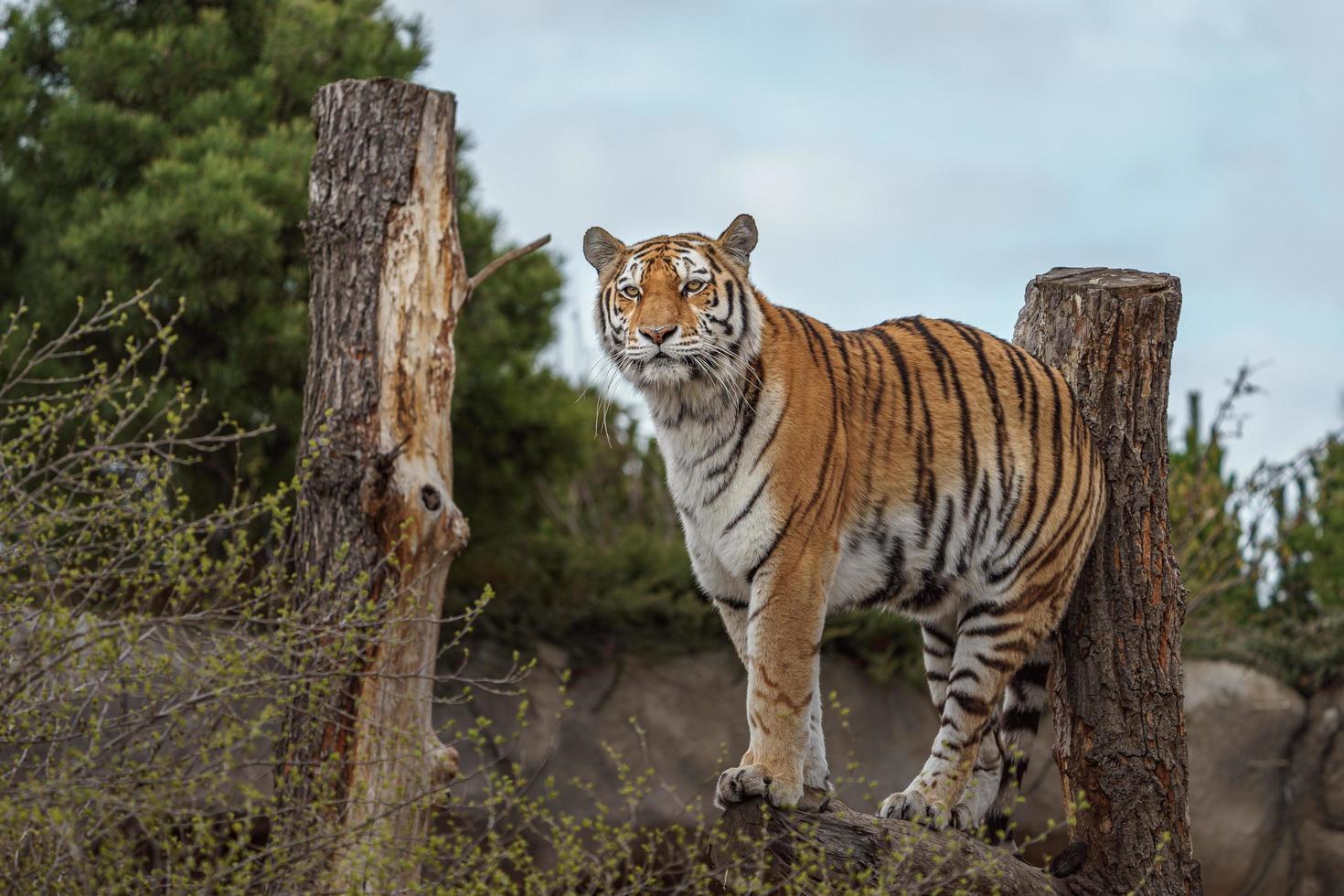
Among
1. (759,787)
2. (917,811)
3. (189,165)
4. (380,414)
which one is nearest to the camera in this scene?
(759,787)

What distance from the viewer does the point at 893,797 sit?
4629 mm

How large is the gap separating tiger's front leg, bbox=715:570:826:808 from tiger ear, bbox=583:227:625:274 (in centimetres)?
112

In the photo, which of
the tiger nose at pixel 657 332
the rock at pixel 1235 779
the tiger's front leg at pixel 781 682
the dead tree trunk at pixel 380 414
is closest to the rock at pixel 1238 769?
the rock at pixel 1235 779

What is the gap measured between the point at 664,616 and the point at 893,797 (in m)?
4.75

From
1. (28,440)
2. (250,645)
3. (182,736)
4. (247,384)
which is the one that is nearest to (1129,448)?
(250,645)

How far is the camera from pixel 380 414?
6.09 metres

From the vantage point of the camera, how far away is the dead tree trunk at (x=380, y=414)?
593 centimetres

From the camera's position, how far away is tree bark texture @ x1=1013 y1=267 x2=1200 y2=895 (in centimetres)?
502

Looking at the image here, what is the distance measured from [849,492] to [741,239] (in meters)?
0.83

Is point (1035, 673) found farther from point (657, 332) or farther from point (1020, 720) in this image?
point (657, 332)

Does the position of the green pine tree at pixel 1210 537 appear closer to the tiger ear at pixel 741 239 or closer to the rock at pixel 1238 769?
the rock at pixel 1238 769

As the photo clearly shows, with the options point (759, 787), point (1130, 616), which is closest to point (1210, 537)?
point (1130, 616)

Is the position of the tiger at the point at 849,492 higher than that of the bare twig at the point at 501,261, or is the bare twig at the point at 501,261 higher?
the bare twig at the point at 501,261

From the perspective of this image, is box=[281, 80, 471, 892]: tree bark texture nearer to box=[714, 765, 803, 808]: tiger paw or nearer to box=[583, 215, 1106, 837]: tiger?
box=[583, 215, 1106, 837]: tiger
